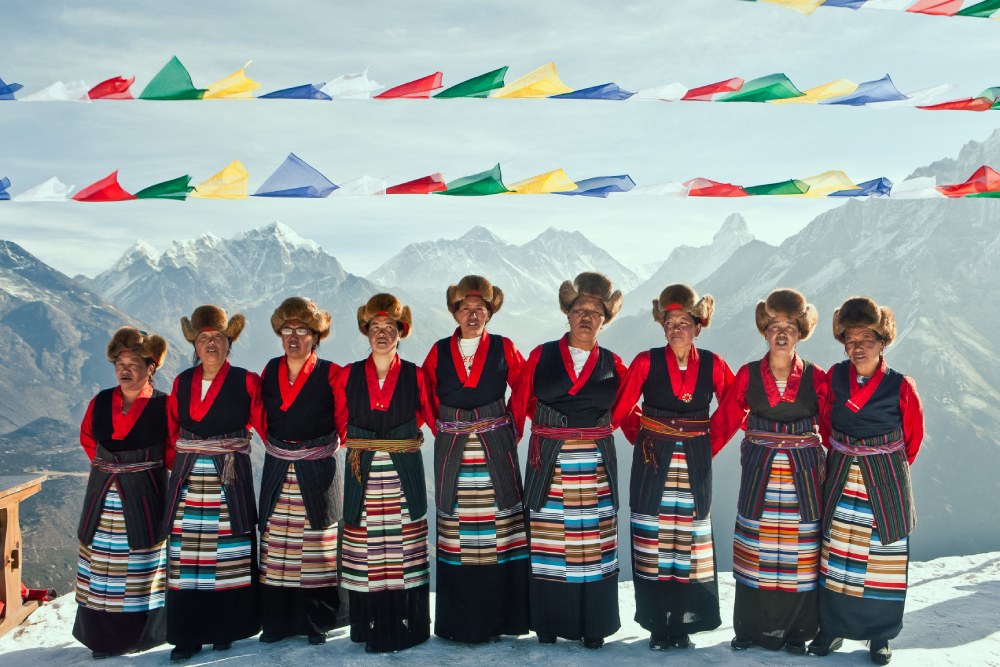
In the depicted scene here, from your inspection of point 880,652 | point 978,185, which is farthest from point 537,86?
point 880,652

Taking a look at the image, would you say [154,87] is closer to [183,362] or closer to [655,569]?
[655,569]

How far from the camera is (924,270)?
123 m

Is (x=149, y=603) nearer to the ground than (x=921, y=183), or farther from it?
nearer to the ground

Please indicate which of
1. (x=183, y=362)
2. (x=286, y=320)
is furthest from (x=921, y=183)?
(x=183, y=362)

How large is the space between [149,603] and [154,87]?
10.7 ft

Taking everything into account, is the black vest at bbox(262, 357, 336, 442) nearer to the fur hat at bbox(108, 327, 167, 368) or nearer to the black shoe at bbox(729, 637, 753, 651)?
the fur hat at bbox(108, 327, 167, 368)

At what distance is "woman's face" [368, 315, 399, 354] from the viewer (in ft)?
13.2

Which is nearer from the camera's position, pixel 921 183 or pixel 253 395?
pixel 253 395

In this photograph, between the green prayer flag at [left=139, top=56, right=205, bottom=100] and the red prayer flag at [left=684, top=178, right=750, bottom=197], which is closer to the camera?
the green prayer flag at [left=139, top=56, right=205, bottom=100]

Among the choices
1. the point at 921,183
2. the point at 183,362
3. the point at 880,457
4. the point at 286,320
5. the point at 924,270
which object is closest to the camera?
the point at 880,457

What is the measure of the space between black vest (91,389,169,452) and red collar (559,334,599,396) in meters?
2.57

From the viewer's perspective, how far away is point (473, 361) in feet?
13.2

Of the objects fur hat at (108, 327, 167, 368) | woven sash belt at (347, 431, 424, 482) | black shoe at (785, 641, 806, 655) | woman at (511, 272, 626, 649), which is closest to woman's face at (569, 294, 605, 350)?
woman at (511, 272, 626, 649)

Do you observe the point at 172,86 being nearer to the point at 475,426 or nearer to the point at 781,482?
the point at 475,426
